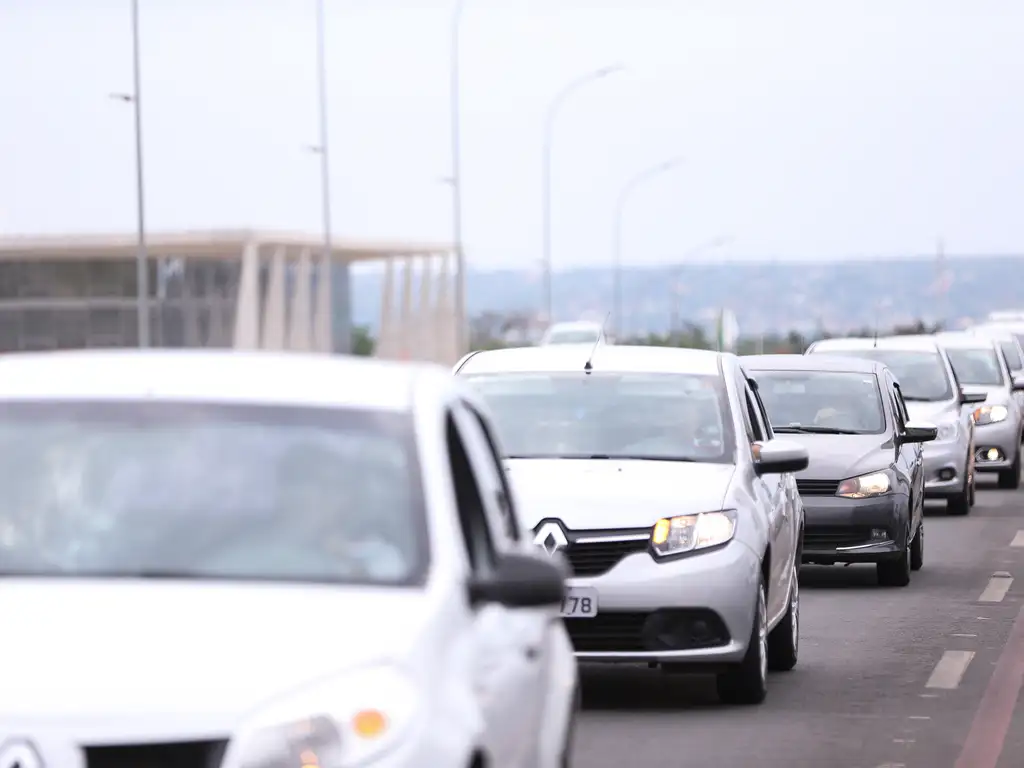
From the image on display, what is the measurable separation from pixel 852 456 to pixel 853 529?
63 centimetres

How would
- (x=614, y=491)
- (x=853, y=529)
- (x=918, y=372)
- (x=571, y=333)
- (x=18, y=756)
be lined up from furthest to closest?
(x=571, y=333), (x=918, y=372), (x=853, y=529), (x=614, y=491), (x=18, y=756)

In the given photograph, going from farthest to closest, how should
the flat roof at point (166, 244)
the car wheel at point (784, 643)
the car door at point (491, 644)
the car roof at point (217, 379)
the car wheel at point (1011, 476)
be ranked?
1. the flat roof at point (166, 244)
2. the car wheel at point (1011, 476)
3. the car wheel at point (784, 643)
4. the car roof at point (217, 379)
5. the car door at point (491, 644)

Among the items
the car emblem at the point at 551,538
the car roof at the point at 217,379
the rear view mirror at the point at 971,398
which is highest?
the car roof at the point at 217,379

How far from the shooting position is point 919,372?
915 inches

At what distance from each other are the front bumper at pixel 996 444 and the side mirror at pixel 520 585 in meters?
22.0

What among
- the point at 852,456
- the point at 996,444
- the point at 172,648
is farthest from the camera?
the point at 996,444

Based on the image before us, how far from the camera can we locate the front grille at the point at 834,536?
1564 cm

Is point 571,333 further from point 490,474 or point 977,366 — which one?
point 490,474

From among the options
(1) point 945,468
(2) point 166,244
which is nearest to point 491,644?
(1) point 945,468

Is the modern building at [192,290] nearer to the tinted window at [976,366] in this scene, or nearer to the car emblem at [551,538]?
the tinted window at [976,366]

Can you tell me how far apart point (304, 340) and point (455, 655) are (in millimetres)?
89219

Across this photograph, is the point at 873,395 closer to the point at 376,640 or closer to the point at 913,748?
the point at 913,748

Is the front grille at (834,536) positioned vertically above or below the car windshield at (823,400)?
below

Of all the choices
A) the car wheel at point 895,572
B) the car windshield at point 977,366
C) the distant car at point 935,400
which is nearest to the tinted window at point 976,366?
the car windshield at point 977,366
